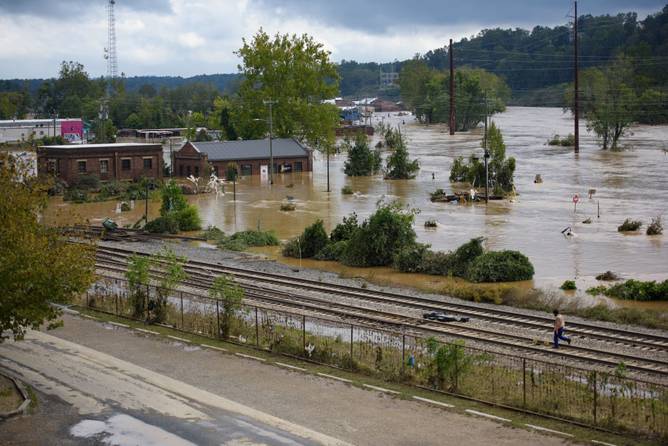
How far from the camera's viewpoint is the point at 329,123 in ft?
321

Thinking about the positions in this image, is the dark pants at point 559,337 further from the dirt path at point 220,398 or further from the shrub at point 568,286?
the shrub at point 568,286

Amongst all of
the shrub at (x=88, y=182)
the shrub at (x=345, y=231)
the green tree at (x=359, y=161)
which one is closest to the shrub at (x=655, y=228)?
the shrub at (x=345, y=231)

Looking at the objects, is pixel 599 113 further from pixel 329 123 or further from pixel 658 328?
pixel 658 328

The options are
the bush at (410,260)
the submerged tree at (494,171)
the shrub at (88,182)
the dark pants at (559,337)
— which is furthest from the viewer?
the shrub at (88,182)

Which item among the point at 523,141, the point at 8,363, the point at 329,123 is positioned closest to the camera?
the point at 8,363

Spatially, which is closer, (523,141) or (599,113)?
(599,113)

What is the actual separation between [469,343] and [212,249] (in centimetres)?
2236

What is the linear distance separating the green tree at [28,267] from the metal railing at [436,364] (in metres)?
5.99

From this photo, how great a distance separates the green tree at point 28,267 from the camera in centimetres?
1945

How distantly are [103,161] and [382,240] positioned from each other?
4174 cm

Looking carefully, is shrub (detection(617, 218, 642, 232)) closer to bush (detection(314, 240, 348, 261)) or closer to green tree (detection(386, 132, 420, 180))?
bush (detection(314, 240, 348, 261))

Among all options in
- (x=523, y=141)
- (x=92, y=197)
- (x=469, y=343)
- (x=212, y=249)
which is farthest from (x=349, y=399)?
(x=523, y=141)

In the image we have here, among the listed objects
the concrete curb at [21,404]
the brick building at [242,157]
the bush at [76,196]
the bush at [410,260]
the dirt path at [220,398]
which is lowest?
the dirt path at [220,398]

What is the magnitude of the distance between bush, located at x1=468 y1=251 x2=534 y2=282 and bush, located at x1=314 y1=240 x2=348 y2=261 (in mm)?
7249
